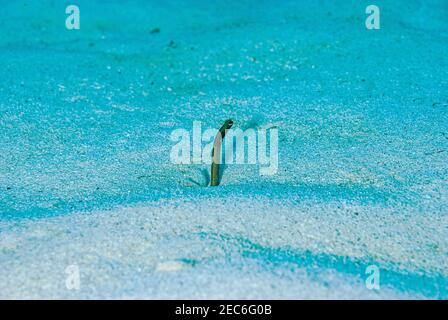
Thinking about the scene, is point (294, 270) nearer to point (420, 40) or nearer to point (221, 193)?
point (221, 193)

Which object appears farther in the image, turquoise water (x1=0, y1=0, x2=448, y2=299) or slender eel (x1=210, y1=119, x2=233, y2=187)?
slender eel (x1=210, y1=119, x2=233, y2=187)

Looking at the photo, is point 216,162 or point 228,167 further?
point 228,167

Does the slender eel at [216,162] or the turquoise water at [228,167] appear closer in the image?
the turquoise water at [228,167]

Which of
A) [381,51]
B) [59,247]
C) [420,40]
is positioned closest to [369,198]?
[59,247]

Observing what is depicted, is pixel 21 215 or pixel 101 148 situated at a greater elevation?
pixel 101 148

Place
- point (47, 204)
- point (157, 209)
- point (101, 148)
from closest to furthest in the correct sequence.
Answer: point (157, 209), point (47, 204), point (101, 148)
